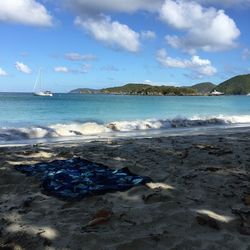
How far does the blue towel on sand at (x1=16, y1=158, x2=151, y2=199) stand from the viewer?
5949 mm

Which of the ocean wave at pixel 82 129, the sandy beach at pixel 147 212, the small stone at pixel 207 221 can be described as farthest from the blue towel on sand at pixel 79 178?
the ocean wave at pixel 82 129

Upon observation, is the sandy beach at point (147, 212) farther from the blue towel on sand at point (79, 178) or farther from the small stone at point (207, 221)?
the blue towel on sand at point (79, 178)

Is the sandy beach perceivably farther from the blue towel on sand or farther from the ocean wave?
the ocean wave

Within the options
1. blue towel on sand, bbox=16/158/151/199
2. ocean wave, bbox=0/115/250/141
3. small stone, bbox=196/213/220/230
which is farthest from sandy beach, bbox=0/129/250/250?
ocean wave, bbox=0/115/250/141

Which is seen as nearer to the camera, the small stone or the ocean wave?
the small stone

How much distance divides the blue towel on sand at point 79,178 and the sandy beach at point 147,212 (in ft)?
0.55

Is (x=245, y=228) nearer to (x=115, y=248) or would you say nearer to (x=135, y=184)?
(x=115, y=248)

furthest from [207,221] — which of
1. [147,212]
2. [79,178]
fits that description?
[79,178]

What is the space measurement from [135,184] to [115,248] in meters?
2.00

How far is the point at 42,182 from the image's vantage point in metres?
6.48

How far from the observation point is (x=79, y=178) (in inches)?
256

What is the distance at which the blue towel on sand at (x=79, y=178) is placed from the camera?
5949 mm

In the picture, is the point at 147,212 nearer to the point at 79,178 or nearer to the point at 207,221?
the point at 207,221

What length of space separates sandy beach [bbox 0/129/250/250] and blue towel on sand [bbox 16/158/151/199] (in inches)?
6.7
